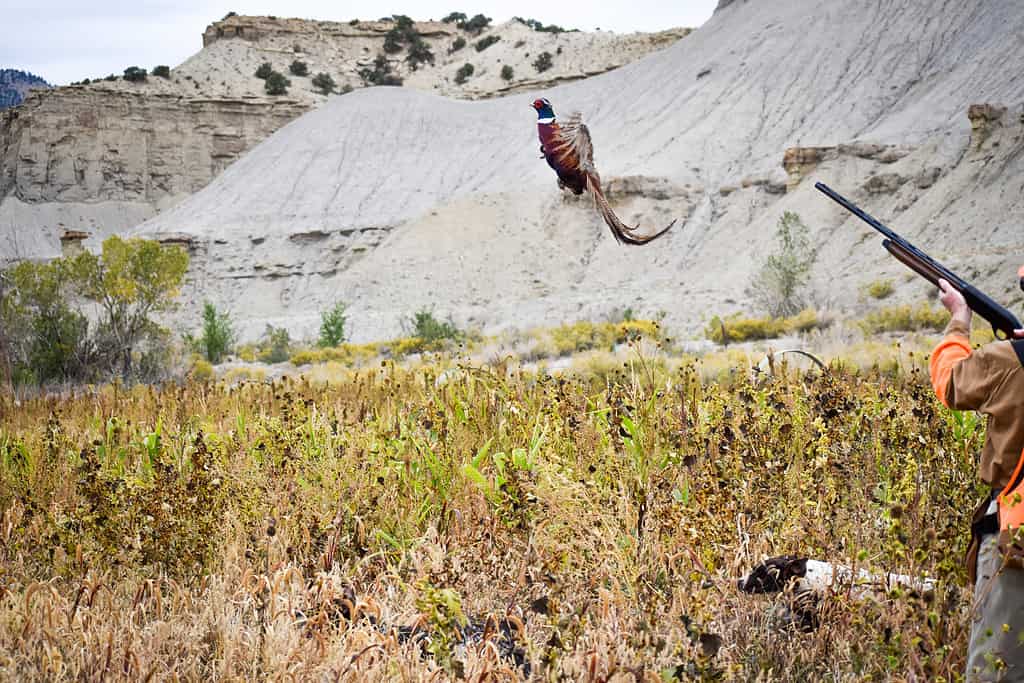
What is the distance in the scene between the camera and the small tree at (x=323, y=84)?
5306 centimetres

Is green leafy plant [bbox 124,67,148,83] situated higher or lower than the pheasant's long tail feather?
higher

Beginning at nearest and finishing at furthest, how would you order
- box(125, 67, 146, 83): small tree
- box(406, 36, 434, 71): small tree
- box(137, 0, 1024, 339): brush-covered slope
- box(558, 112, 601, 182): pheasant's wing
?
box(558, 112, 601, 182): pheasant's wing, box(137, 0, 1024, 339): brush-covered slope, box(125, 67, 146, 83): small tree, box(406, 36, 434, 71): small tree

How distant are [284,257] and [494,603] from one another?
110 feet

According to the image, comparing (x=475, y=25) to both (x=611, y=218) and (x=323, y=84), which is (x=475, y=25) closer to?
(x=323, y=84)

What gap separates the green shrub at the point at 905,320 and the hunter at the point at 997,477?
13626 millimetres

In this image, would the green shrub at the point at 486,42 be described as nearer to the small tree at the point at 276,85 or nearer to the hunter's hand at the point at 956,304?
the small tree at the point at 276,85

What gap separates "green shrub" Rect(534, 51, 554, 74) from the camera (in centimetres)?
4869

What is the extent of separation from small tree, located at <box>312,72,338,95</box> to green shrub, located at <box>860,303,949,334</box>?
1749 inches

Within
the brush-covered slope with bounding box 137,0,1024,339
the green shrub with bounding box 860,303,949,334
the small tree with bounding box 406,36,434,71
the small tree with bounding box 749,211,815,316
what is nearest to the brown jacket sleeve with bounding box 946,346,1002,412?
the green shrub with bounding box 860,303,949,334

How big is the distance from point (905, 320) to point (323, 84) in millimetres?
45435

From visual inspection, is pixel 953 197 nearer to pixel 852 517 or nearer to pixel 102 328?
pixel 102 328

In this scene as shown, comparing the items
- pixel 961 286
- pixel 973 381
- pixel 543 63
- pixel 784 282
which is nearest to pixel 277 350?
pixel 784 282

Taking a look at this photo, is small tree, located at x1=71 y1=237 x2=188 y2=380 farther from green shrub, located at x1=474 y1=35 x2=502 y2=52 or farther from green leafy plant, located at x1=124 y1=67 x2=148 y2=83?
green shrub, located at x1=474 y1=35 x2=502 y2=52

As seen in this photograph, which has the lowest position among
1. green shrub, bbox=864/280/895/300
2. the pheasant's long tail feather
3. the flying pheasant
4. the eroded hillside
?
green shrub, bbox=864/280/895/300
